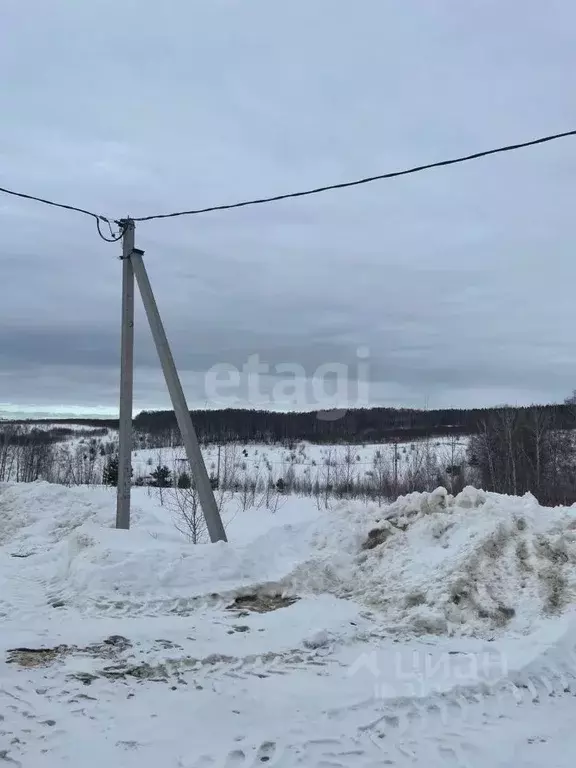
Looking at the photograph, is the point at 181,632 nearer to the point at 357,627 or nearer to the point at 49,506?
the point at 357,627

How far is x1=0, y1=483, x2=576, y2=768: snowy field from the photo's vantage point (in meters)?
3.59

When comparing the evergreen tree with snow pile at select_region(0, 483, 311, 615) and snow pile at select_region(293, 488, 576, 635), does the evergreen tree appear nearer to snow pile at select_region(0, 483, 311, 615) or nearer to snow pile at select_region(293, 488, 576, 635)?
snow pile at select_region(0, 483, 311, 615)

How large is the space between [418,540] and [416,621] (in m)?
1.61

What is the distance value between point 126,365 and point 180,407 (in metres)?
1.19

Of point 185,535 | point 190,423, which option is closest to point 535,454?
point 185,535

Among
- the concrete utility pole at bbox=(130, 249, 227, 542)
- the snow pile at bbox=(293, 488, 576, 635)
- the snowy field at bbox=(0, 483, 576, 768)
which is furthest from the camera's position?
the concrete utility pole at bbox=(130, 249, 227, 542)

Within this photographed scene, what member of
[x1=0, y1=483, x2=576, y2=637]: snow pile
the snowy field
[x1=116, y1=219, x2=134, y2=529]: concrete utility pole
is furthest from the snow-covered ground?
the snowy field

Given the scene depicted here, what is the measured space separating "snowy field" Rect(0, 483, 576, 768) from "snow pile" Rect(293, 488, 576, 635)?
2cm

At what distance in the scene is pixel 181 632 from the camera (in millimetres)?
5371

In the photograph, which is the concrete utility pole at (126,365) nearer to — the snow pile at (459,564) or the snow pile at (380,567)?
the snow pile at (380,567)

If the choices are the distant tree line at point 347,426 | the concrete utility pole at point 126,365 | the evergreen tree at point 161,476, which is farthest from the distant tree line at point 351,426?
the concrete utility pole at point 126,365

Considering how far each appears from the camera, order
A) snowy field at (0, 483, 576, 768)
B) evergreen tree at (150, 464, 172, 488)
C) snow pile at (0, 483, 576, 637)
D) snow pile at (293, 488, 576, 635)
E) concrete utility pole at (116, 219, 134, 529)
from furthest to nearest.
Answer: evergreen tree at (150, 464, 172, 488)
concrete utility pole at (116, 219, 134, 529)
snow pile at (0, 483, 576, 637)
snow pile at (293, 488, 576, 635)
snowy field at (0, 483, 576, 768)

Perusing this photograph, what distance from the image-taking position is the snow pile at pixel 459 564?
19.0ft

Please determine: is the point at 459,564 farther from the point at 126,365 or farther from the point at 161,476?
the point at 161,476
